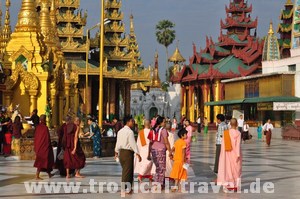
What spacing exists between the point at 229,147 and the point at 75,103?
2905 cm

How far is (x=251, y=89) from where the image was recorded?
2152 inches

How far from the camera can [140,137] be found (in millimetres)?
13789

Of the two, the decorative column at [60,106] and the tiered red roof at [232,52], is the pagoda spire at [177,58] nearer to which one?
the tiered red roof at [232,52]

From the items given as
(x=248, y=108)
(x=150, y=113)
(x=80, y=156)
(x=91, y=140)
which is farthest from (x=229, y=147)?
(x=150, y=113)

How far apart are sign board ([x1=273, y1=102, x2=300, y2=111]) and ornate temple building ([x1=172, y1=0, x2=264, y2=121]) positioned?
18.8 m

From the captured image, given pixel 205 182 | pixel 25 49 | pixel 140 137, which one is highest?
pixel 25 49

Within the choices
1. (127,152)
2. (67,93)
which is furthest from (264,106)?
(127,152)

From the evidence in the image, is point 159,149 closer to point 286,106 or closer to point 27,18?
point 27,18

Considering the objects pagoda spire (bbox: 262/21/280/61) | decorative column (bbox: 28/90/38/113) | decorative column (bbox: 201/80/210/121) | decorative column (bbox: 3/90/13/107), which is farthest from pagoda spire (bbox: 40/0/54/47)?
decorative column (bbox: 201/80/210/121)

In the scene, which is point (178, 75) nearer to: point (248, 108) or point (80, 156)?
point (248, 108)

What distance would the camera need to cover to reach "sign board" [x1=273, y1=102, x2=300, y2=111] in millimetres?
45750

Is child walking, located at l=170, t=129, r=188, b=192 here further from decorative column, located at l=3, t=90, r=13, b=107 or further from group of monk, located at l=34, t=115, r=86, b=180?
decorative column, located at l=3, t=90, r=13, b=107

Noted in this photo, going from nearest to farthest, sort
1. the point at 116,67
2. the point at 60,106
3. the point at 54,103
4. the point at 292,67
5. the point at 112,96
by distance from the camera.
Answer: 1. the point at 54,103
2. the point at 60,106
3. the point at 292,67
4. the point at 112,96
5. the point at 116,67

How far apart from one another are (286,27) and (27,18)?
44.6 m
